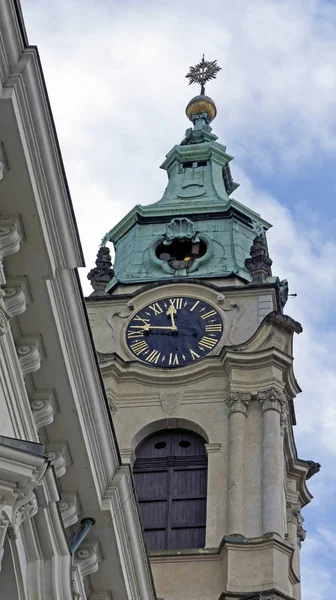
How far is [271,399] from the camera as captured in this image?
1156 inches

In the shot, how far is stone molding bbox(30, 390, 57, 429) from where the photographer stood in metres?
13.8

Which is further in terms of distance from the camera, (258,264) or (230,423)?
(258,264)

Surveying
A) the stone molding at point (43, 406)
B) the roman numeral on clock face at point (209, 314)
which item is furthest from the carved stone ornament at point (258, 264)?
the stone molding at point (43, 406)

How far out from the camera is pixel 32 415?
13734 millimetres

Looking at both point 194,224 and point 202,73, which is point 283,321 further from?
point 202,73

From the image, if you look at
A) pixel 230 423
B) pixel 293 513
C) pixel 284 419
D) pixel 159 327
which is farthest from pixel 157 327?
pixel 293 513

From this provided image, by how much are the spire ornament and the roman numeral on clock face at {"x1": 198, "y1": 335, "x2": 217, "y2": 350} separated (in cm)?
1337

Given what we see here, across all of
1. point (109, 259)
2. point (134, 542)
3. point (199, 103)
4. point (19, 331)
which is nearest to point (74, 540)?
point (134, 542)

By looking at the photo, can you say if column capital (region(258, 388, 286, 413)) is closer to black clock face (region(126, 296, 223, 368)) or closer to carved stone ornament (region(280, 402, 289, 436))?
carved stone ornament (region(280, 402, 289, 436))

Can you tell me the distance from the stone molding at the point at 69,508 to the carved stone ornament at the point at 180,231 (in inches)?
797

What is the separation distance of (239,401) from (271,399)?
24.9 inches

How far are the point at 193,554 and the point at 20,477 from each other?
1497cm

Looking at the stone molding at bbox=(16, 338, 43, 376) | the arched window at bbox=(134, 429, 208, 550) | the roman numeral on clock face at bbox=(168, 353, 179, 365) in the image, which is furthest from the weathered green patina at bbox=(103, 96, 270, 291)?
the stone molding at bbox=(16, 338, 43, 376)

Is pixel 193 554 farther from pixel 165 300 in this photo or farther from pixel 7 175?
pixel 7 175
